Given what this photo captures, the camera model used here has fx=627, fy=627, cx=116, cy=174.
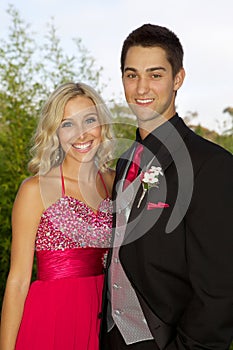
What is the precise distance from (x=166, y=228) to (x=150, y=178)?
0.20m

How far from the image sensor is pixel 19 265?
107 inches

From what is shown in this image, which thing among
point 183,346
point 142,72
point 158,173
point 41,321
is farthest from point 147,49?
point 41,321

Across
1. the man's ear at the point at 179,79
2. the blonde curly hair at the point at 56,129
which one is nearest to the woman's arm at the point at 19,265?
the blonde curly hair at the point at 56,129

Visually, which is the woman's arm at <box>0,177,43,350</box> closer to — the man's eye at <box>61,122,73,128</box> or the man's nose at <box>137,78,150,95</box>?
the man's eye at <box>61,122,73,128</box>

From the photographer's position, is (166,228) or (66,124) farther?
(66,124)

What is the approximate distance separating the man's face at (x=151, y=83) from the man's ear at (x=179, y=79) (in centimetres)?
2

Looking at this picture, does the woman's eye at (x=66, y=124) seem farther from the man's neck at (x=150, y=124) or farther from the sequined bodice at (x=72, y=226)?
the man's neck at (x=150, y=124)

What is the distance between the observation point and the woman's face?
9.57ft

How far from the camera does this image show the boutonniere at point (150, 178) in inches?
87.0

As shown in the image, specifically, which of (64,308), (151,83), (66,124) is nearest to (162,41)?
(151,83)

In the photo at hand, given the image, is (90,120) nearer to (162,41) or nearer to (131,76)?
(131,76)

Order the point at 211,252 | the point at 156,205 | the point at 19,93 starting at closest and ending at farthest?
the point at 211,252 < the point at 156,205 < the point at 19,93

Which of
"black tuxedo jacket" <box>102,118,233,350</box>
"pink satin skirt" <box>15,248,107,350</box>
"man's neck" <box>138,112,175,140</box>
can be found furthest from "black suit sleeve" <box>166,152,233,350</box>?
"pink satin skirt" <box>15,248,107,350</box>

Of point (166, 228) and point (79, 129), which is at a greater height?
point (79, 129)
